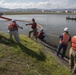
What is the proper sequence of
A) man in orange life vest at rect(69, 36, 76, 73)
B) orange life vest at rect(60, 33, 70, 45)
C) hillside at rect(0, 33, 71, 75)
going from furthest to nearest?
Result: orange life vest at rect(60, 33, 70, 45) → man in orange life vest at rect(69, 36, 76, 73) → hillside at rect(0, 33, 71, 75)

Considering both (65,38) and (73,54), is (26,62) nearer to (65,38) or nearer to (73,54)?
(73,54)

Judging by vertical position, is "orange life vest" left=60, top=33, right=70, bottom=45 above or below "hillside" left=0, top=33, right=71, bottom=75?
above

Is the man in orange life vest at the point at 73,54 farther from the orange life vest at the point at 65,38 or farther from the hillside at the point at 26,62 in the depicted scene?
the orange life vest at the point at 65,38

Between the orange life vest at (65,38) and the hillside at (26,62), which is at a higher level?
the orange life vest at (65,38)

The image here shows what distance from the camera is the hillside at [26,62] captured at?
9.23m

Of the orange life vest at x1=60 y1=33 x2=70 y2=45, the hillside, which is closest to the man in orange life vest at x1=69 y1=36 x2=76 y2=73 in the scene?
the hillside

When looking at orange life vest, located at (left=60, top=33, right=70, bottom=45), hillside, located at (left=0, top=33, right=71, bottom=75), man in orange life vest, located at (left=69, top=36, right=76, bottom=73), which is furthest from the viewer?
orange life vest, located at (left=60, top=33, right=70, bottom=45)

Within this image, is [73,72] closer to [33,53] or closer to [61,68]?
[61,68]

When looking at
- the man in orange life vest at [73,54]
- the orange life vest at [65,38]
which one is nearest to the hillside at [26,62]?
the man in orange life vest at [73,54]

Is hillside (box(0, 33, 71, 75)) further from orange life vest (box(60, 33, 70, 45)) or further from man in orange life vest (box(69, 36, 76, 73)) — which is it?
orange life vest (box(60, 33, 70, 45))

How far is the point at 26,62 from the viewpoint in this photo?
10398 mm

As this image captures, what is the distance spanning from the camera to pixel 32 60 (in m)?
10.7

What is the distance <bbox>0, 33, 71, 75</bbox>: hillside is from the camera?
923cm

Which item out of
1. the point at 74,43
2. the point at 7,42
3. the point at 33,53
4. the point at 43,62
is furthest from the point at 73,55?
the point at 7,42
